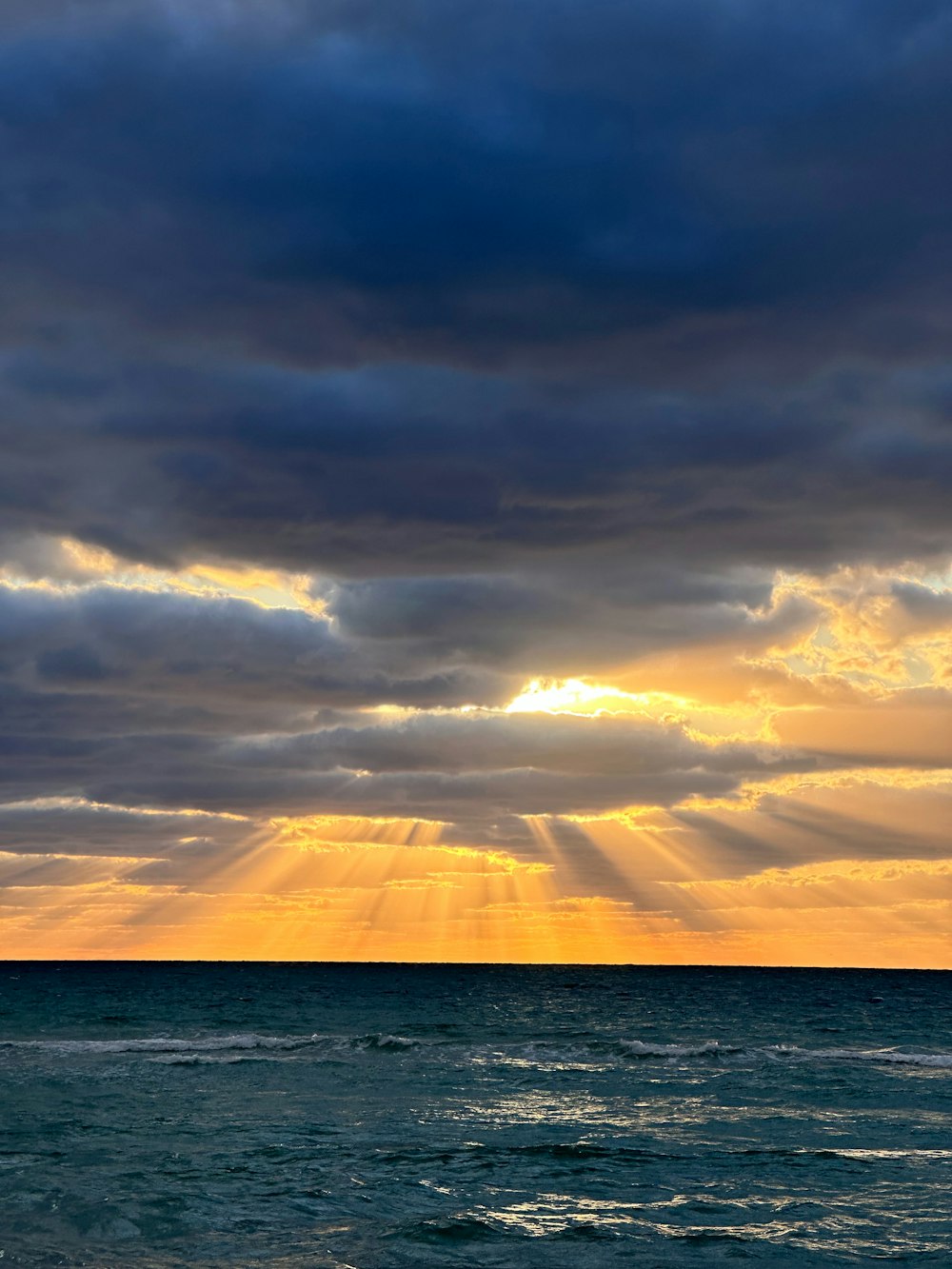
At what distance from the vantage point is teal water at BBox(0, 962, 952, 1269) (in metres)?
27.6

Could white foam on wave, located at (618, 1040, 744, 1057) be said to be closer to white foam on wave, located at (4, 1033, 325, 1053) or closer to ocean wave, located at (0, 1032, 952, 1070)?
ocean wave, located at (0, 1032, 952, 1070)

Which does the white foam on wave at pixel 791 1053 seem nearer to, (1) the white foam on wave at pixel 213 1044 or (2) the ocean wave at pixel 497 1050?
(2) the ocean wave at pixel 497 1050

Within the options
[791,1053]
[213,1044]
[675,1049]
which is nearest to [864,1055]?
[791,1053]

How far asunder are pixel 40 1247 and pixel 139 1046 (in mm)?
54421

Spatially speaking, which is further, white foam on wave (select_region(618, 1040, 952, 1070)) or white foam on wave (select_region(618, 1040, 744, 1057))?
white foam on wave (select_region(618, 1040, 744, 1057))

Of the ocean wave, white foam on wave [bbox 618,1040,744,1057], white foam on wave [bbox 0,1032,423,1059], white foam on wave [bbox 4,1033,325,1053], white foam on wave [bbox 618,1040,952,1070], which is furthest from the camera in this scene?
white foam on wave [bbox 4,1033,325,1053]

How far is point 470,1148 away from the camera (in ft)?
128

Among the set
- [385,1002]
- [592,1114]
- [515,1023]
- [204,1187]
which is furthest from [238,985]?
[204,1187]

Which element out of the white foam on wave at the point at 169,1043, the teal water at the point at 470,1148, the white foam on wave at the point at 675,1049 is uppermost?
the teal water at the point at 470,1148

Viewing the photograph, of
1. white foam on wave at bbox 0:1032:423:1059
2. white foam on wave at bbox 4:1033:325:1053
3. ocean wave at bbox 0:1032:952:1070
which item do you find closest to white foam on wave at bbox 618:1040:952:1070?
ocean wave at bbox 0:1032:952:1070

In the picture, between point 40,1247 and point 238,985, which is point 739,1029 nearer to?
point 40,1247

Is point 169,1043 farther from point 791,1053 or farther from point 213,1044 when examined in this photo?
point 791,1053

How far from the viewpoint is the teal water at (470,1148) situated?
27562 millimetres

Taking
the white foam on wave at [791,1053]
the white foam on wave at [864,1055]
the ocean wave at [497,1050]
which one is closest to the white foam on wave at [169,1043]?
the ocean wave at [497,1050]
